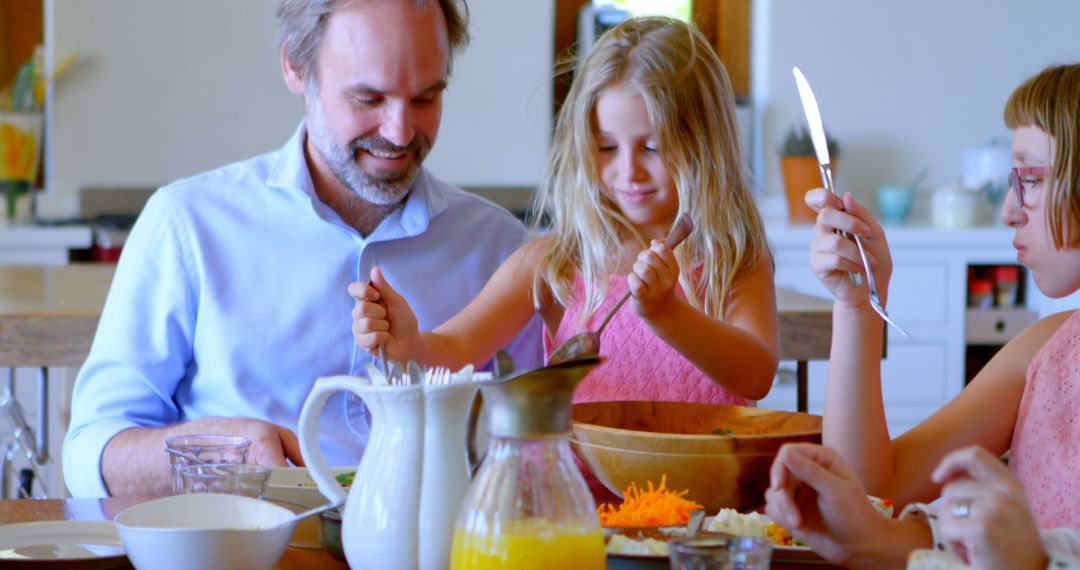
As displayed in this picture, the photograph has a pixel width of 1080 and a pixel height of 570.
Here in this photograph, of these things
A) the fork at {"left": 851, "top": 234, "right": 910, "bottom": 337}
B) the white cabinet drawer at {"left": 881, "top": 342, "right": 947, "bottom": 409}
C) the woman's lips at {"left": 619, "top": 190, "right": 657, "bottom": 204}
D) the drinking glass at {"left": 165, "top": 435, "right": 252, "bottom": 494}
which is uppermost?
the woman's lips at {"left": 619, "top": 190, "right": 657, "bottom": 204}

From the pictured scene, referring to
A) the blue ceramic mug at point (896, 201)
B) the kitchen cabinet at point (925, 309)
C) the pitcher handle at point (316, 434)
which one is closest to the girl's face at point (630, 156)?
the pitcher handle at point (316, 434)

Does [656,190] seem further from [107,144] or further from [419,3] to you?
[107,144]

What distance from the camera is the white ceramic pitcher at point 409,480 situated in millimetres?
893

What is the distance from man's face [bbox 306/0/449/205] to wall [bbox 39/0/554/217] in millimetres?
2198

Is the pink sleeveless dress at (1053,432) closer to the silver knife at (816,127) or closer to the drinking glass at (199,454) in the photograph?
the silver knife at (816,127)

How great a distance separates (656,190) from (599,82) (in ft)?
0.56

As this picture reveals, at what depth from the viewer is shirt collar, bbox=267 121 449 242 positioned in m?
1.83

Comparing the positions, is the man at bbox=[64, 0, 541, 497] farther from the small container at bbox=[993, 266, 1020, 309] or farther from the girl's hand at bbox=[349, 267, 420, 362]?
the small container at bbox=[993, 266, 1020, 309]

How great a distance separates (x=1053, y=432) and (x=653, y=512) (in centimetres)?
52

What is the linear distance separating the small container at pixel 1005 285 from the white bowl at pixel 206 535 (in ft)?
11.3

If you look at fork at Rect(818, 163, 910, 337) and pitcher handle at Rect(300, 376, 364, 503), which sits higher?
fork at Rect(818, 163, 910, 337)

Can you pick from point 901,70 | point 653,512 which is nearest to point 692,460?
point 653,512

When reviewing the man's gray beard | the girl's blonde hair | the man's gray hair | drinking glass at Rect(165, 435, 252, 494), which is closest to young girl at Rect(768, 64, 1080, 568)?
the girl's blonde hair

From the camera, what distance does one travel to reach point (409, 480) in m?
0.90
